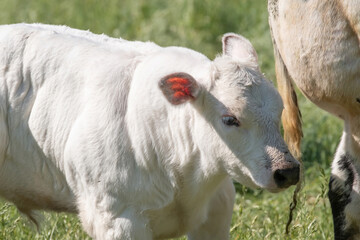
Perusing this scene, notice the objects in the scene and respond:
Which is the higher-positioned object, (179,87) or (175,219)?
(179,87)

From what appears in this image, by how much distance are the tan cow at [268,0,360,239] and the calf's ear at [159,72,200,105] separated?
3.28 ft

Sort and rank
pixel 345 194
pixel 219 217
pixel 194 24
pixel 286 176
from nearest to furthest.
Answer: pixel 286 176
pixel 219 217
pixel 345 194
pixel 194 24

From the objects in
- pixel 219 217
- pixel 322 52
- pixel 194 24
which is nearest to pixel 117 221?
pixel 219 217

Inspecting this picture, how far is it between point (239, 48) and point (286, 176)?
850 mm

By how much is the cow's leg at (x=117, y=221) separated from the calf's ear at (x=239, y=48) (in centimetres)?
96

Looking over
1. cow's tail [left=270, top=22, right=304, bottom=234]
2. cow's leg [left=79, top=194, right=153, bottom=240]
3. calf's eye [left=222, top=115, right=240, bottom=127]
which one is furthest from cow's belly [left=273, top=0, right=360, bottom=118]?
cow's leg [left=79, top=194, right=153, bottom=240]

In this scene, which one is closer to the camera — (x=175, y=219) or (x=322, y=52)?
(x=175, y=219)

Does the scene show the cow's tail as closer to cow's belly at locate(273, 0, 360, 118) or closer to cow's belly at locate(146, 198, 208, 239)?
cow's belly at locate(273, 0, 360, 118)

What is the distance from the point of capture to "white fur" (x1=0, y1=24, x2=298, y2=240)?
494cm

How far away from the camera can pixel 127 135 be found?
5.21 m

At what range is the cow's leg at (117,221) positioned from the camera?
5.13 metres

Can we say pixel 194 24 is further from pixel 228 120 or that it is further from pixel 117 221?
pixel 228 120

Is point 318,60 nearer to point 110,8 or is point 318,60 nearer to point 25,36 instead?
point 25,36

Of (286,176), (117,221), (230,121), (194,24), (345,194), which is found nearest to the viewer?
(286,176)
